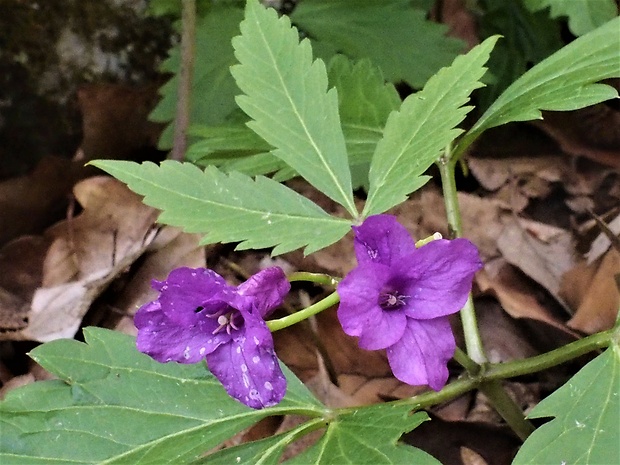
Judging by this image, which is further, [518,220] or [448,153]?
[518,220]

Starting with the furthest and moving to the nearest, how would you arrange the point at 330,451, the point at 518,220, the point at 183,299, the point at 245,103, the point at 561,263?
1. the point at 518,220
2. the point at 561,263
3. the point at 245,103
4. the point at 330,451
5. the point at 183,299

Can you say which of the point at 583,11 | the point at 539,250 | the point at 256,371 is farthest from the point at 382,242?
the point at 583,11

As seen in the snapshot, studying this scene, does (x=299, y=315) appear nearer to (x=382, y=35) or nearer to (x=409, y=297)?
(x=409, y=297)

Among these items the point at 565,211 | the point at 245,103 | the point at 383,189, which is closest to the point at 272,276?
the point at 383,189

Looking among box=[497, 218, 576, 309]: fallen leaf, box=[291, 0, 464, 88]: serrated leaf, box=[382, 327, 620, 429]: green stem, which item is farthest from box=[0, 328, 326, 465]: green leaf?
box=[291, 0, 464, 88]: serrated leaf

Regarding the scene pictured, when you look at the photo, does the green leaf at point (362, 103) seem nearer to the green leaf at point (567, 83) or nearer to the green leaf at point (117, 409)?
the green leaf at point (567, 83)

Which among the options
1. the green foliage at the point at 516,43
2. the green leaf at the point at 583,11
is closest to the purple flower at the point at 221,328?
the green leaf at the point at 583,11

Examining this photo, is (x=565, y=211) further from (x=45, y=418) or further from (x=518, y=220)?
(x=45, y=418)
